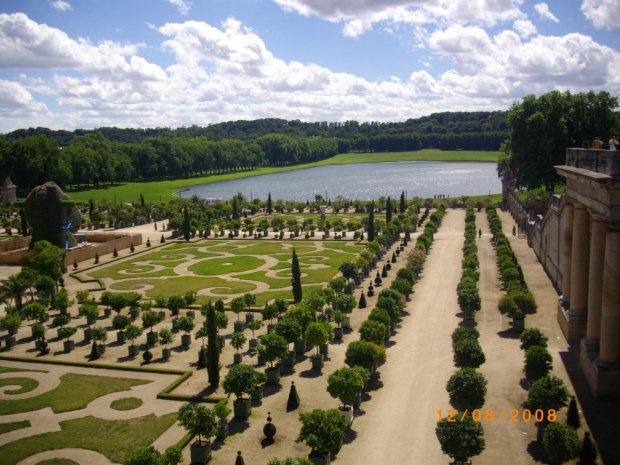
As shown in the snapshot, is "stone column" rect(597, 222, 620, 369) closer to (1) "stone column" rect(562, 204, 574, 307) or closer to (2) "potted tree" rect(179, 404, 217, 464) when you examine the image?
(1) "stone column" rect(562, 204, 574, 307)

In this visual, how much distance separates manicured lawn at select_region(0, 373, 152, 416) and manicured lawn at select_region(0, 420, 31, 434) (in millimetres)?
1171

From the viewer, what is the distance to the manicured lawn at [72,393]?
83.4 ft

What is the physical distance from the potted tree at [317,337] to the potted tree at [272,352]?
192cm

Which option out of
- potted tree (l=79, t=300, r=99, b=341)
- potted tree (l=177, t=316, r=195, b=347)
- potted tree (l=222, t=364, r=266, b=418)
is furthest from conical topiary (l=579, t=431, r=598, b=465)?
potted tree (l=79, t=300, r=99, b=341)

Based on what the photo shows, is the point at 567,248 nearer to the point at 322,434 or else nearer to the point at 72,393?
the point at 322,434

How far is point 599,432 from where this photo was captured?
20.9 m

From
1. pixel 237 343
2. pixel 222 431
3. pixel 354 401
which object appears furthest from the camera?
pixel 237 343

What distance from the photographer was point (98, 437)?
22.6 metres

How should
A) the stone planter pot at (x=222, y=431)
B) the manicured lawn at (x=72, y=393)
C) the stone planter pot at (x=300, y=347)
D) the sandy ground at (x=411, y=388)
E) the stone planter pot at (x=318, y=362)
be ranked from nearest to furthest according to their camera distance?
the sandy ground at (x=411, y=388) < the stone planter pot at (x=222, y=431) < the manicured lawn at (x=72, y=393) < the stone planter pot at (x=318, y=362) < the stone planter pot at (x=300, y=347)

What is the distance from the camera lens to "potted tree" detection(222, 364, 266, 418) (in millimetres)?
23578

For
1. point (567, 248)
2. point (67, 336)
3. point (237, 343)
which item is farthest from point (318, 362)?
point (567, 248)

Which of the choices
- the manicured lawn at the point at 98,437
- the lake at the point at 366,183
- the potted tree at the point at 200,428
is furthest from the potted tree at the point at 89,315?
the lake at the point at 366,183

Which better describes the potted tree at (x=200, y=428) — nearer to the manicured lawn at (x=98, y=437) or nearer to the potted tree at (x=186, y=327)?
the manicured lawn at (x=98, y=437)

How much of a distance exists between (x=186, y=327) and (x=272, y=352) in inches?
310
